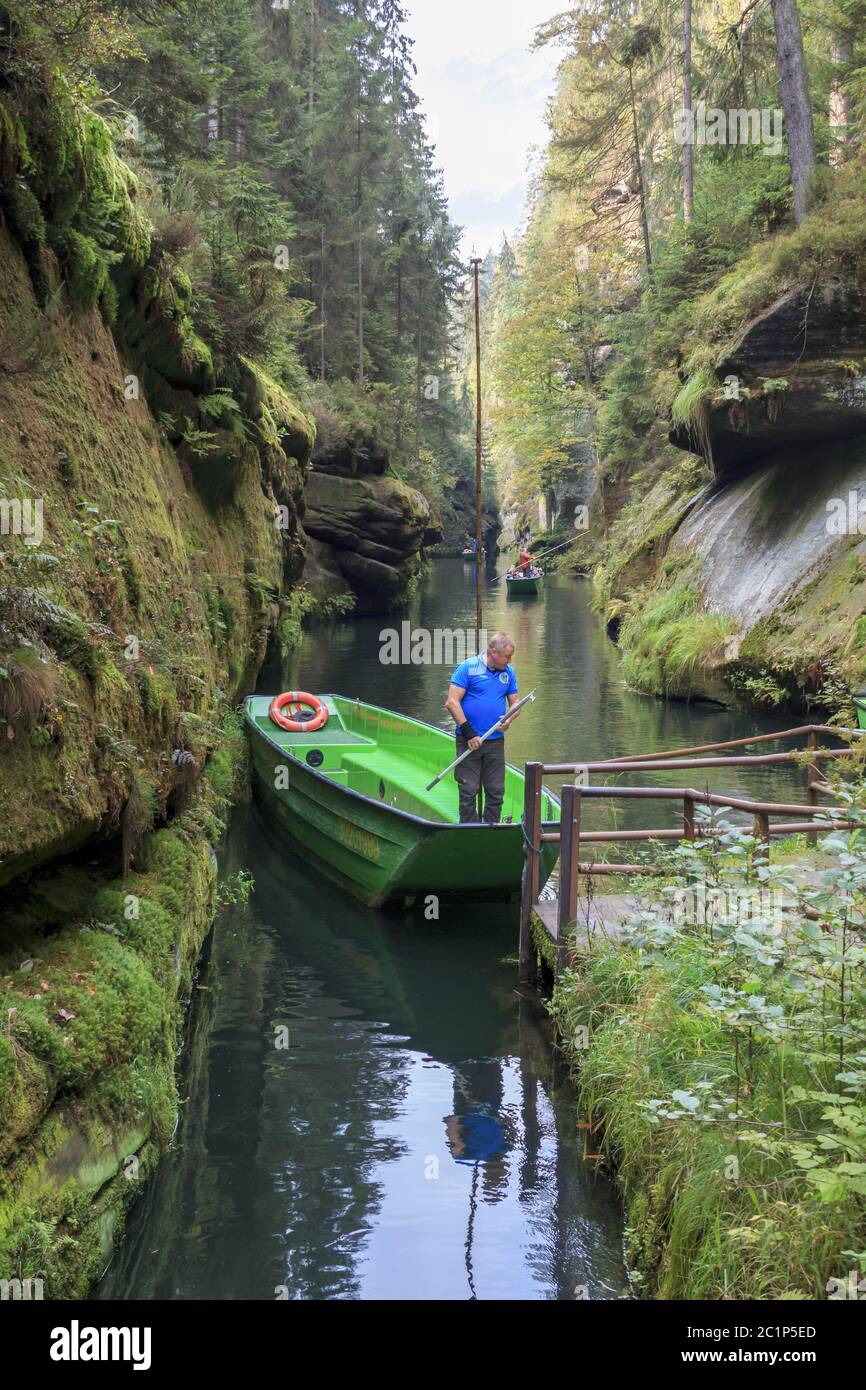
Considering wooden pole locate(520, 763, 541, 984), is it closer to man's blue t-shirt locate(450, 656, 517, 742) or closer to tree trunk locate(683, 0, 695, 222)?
man's blue t-shirt locate(450, 656, 517, 742)

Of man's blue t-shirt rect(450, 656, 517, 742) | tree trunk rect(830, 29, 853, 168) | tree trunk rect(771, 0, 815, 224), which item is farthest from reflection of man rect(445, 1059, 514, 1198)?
tree trunk rect(830, 29, 853, 168)

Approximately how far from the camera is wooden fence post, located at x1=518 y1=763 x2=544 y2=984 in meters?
7.95

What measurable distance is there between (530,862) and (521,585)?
3317cm

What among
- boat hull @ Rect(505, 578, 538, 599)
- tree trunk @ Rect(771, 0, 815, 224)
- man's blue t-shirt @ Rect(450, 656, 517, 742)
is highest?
tree trunk @ Rect(771, 0, 815, 224)

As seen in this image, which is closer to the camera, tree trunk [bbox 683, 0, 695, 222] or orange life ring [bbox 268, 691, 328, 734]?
orange life ring [bbox 268, 691, 328, 734]

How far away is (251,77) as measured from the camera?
2670 cm

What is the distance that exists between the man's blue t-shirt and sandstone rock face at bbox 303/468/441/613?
25.2m

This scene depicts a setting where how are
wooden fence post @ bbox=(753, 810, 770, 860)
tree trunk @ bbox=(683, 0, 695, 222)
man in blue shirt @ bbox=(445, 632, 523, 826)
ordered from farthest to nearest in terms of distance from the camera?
1. tree trunk @ bbox=(683, 0, 695, 222)
2. man in blue shirt @ bbox=(445, 632, 523, 826)
3. wooden fence post @ bbox=(753, 810, 770, 860)

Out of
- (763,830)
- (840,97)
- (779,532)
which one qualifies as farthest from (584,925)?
(840,97)

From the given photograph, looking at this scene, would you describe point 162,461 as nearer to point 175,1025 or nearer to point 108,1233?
point 175,1025

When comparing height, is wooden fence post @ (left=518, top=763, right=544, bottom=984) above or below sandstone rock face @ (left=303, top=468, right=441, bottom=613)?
below

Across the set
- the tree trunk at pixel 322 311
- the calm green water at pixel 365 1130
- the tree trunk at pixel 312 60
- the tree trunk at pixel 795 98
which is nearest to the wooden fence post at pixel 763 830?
the calm green water at pixel 365 1130

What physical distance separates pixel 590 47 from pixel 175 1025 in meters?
35.1

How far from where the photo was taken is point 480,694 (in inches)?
381
